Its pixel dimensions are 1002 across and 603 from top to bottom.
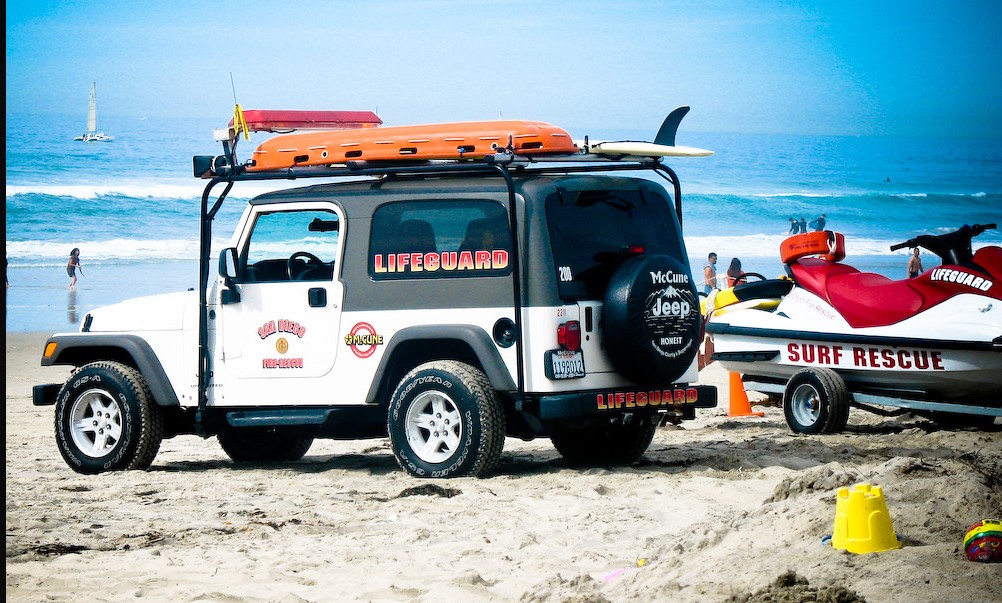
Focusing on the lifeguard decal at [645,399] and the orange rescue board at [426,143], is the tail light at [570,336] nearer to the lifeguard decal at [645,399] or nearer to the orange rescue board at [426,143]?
the lifeguard decal at [645,399]

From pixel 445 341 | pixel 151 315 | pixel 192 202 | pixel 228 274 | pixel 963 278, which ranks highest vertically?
pixel 192 202

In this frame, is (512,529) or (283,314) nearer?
(512,529)

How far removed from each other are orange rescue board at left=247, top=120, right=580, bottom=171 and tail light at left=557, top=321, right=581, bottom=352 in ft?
3.84

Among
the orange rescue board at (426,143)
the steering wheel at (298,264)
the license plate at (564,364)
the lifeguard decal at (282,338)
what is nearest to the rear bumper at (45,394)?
the lifeguard decal at (282,338)

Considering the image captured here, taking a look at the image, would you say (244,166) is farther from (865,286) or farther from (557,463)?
(865,286)

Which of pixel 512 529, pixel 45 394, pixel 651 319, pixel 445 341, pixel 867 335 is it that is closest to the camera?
pixel 512 529

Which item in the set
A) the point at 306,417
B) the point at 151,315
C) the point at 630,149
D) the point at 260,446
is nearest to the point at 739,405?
the point at 630,149

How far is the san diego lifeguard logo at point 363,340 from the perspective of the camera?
344 inches

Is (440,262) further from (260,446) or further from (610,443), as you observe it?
(260,446)

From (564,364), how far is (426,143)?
173 cm

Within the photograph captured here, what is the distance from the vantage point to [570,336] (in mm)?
8336

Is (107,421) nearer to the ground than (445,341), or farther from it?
nearer to the ground

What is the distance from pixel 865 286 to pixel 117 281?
73.5 ft

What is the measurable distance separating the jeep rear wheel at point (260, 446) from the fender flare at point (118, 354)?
0.76 m
